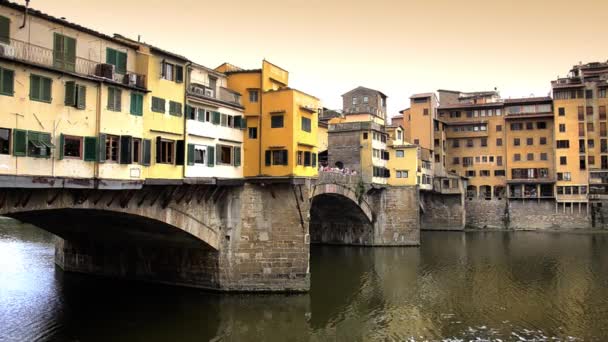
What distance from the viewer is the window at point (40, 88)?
20109 millimetres

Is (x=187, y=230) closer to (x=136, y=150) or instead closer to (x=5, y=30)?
(x=136, y=150)

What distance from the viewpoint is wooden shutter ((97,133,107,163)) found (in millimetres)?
22531

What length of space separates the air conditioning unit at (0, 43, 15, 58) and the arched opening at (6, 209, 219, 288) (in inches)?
349

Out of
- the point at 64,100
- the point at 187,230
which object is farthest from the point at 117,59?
the point at 187,230

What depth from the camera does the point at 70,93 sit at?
70.1ft

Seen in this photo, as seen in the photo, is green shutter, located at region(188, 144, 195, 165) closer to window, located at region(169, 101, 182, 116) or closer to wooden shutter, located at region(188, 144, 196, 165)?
wooden shutter, located at region(188, 144, 196, 165)

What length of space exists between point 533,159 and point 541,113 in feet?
25.5

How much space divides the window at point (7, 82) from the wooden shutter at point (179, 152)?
361 inches

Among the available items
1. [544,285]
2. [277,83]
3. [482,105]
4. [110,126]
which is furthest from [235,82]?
[482,105]

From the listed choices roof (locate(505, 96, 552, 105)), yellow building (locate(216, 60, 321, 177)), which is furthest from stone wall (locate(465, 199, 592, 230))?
yellow building (locate(216, 60, 321, 177))

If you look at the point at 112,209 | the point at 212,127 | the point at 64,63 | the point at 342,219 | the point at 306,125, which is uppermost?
the point at 64,63

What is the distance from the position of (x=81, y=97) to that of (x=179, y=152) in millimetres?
A: 6583

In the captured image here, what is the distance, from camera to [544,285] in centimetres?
3753

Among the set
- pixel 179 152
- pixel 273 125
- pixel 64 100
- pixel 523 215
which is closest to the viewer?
pixel 64 100
